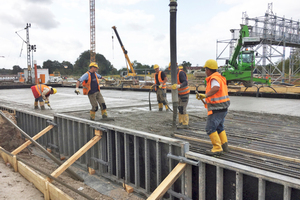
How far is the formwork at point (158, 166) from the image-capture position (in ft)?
10.6

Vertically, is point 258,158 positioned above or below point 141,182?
above

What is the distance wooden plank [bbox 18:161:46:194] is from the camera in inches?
198

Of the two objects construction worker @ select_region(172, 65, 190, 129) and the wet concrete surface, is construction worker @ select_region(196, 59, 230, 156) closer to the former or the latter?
construction worker @ select_region(172, 65, 190, 129)

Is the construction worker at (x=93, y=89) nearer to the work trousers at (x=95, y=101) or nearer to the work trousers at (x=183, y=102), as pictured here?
the work trousers at (x=95, y=101)

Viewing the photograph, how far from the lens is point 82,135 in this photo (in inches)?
261

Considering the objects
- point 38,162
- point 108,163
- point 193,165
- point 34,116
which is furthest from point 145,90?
point 193,165

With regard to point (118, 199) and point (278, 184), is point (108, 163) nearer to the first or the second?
point (118, 199)

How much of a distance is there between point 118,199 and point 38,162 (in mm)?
3776

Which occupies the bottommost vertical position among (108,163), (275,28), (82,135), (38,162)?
(38,162)

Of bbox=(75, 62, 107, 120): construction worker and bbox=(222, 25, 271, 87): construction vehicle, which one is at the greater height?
bbox=(222, 25, 271, 87): construction vehicle

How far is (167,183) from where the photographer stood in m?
3.87

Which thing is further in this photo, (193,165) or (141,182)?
(141,182)

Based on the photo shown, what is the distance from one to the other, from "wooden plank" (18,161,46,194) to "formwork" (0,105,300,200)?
138 cm

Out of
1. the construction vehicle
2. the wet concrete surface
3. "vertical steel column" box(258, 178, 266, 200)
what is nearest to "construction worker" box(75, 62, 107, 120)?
the wet concrete surface
